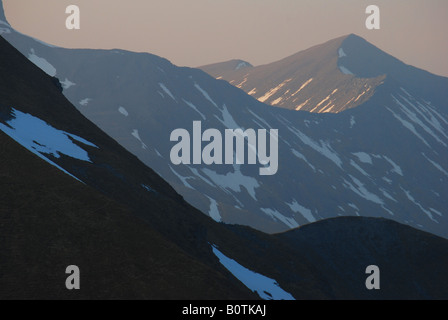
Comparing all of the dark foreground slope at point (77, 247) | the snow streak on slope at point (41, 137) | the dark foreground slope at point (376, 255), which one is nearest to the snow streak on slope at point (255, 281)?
the snow streak on slope at point (41, 137)

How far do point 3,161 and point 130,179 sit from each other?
17.9 m

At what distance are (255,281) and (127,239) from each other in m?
28.1

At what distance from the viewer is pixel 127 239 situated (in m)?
41.2

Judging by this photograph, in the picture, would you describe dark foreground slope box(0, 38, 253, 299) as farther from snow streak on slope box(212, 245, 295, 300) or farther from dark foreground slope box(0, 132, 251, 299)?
snow streak on slope box(212, 245, 295, 300)

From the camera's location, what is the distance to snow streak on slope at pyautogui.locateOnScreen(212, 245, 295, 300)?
64188 millimetres

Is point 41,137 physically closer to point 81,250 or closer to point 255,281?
point 81,250

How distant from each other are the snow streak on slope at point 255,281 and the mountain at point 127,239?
199 mm

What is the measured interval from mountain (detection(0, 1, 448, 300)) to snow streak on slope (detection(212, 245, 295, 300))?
20cm

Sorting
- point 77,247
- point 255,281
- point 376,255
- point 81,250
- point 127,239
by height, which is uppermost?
point 376,255

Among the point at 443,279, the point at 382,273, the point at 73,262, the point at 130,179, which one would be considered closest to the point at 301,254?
the point at 382,273

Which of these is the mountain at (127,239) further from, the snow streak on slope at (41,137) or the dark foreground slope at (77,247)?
the snow streak on slope at (41,137)

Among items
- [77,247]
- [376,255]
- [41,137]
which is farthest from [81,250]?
[376,255]

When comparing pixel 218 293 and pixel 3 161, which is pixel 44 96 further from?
pixel 218 293

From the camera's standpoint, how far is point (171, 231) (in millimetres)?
56000
